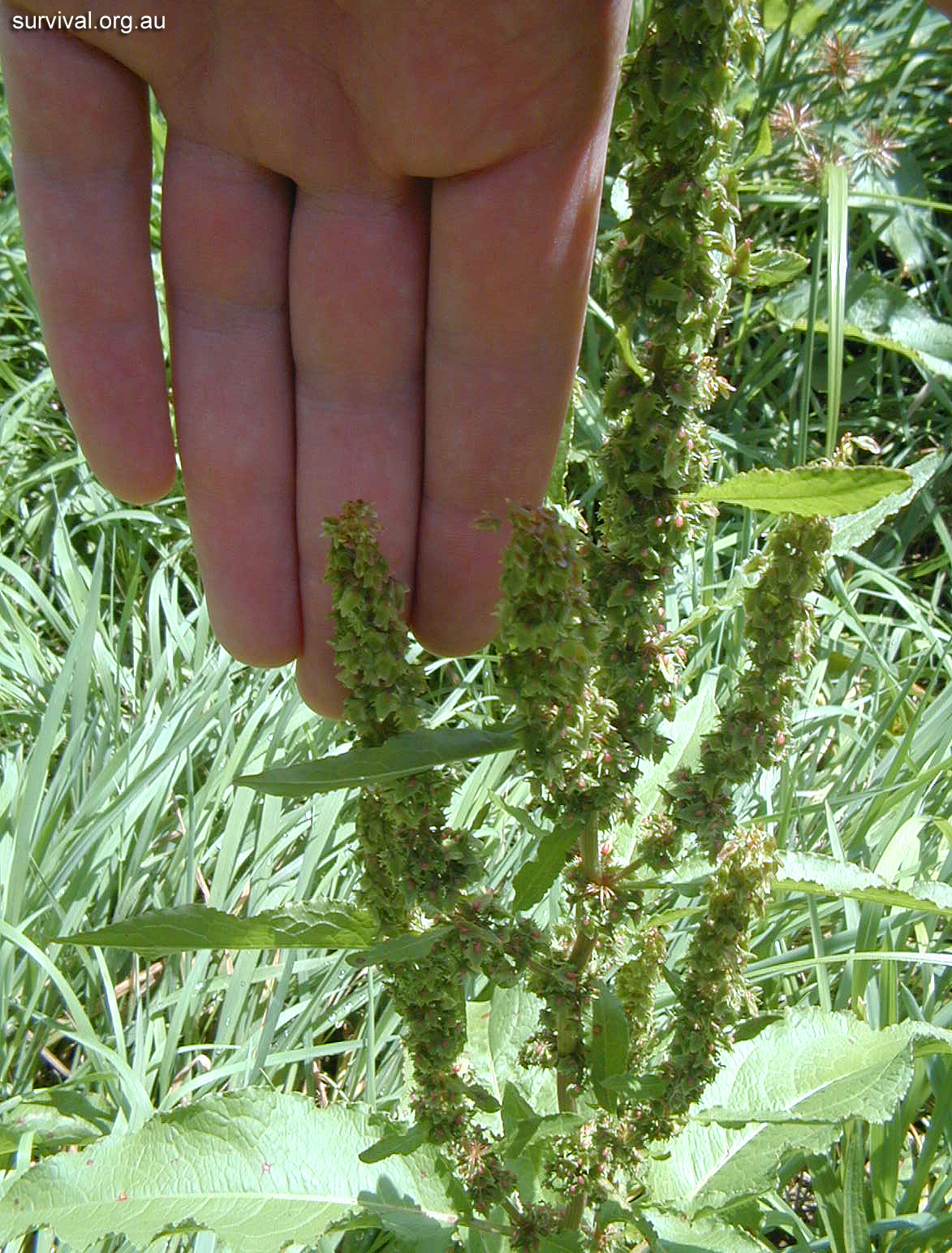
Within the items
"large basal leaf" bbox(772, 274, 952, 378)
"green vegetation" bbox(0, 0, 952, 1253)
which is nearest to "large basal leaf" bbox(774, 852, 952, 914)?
"green vegetation" bbox(0, 0, 952, 1253)

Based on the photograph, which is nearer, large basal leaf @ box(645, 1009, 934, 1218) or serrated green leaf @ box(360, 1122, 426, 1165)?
serrated green leaf @ box(360, 1122, 426, 1165)

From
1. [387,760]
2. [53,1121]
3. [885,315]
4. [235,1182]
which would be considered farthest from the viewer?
[885,315]

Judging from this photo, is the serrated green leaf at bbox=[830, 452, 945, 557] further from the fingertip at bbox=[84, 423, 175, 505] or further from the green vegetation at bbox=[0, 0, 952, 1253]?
the fingertip at bbox=[84, 423, 175, 505]

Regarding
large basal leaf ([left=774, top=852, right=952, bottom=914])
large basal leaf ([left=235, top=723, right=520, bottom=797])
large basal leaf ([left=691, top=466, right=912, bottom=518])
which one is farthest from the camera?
large basal leaf ([left=774, top=852, right=952, bottom=914])

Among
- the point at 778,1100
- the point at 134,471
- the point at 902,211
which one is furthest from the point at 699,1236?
the point at 902,211

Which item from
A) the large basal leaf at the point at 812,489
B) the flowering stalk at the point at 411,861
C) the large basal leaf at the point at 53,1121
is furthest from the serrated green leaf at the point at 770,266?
the large basal leaf at the point at 53,1121

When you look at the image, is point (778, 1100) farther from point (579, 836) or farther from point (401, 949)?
point (401, 949)
